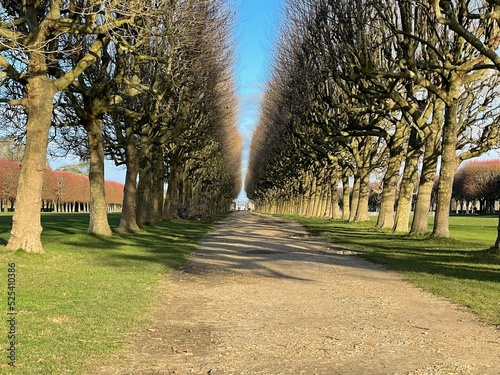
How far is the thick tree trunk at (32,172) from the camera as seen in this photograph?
14266 mm

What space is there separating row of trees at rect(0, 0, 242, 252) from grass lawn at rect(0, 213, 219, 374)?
201 cm

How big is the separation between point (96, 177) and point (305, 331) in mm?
15708

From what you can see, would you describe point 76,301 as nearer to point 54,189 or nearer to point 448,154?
point 448,154

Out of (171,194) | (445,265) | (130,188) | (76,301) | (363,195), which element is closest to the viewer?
(76,301)

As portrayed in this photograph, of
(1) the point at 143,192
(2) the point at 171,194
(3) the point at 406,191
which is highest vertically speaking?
(3) the point at 406,191

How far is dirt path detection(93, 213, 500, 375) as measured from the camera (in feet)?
19.0

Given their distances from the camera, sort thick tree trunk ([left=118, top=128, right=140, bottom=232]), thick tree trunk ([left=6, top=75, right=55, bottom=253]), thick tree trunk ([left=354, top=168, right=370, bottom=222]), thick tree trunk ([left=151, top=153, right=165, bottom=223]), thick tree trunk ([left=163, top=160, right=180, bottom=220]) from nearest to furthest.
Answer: thick tree trunk ([left=6, top=75, right=55, bottom=253])
thick tree trunk ([left=118, top=128, right=140, bottom=232])
thick tree trunk ([left=151, top=153, right=165, bottom=223])
thick tree trunk ([left=354, top=168, right=370, bottom=222])
thick tree trunk ([left=163, top=160, right=180, bottom=220])

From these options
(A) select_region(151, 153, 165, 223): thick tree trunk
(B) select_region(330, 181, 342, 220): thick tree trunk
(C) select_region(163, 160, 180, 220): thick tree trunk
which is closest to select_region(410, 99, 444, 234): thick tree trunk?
(A) select_region(151, 153, 165, 223): thick tree trunk

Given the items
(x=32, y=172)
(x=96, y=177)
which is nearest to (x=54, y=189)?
(x=96, y=177)

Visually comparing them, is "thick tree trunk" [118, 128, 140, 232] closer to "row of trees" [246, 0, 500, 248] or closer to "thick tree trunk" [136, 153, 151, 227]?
"thick tree trunk" [136, 153, 151, 227]

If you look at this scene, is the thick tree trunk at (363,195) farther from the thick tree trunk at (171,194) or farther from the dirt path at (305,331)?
the dirt path at (305,331)

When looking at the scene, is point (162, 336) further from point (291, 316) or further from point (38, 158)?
point (38, 158)

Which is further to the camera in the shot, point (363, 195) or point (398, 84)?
point (363, 195)

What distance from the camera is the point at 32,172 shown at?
47.2 ft
